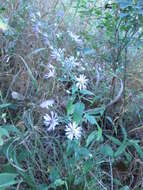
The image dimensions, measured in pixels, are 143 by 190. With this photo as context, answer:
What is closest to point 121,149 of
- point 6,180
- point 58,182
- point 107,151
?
point 107,151

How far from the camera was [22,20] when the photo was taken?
4.40 feet

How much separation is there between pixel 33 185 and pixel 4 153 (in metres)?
0.13

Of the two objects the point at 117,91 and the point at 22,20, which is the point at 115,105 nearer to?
the point at 117,91

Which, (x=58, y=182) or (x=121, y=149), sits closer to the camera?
(x=58, y=182)

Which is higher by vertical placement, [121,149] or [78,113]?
[78,113]

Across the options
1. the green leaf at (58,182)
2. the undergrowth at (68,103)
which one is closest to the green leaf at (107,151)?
the undergrowth at (68,103)

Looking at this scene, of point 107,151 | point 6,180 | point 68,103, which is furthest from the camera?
point 107,151

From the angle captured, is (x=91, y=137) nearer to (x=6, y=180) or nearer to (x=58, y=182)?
(x=58, y=182)

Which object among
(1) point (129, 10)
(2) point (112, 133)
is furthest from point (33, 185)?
(1) point (129, 10)

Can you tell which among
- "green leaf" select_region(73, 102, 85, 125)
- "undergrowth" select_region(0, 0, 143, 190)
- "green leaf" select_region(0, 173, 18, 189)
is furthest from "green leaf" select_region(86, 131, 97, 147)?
"green leaf" select_region(0, 173, 18, 189)

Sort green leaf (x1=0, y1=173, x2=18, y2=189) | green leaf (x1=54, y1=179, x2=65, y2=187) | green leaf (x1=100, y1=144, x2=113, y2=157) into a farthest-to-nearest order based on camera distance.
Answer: green leaf (x1=100, y1=144, x2=113, y2=157)
green leaf (x1=54, y1=179, x2=65, y2=187)
green leaf (x1=0, y1=173, x2=18, y2=189)

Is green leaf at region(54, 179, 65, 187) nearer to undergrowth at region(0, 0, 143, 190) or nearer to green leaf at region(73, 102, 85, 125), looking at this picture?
undergrowth at region(0, 0, 143, 190)

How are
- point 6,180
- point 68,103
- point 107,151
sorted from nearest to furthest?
1. point 6,180
2. point 68,103
3. point 107,151

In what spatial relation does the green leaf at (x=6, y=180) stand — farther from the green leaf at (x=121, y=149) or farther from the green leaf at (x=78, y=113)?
the green leaf at (x=121, y=149)
